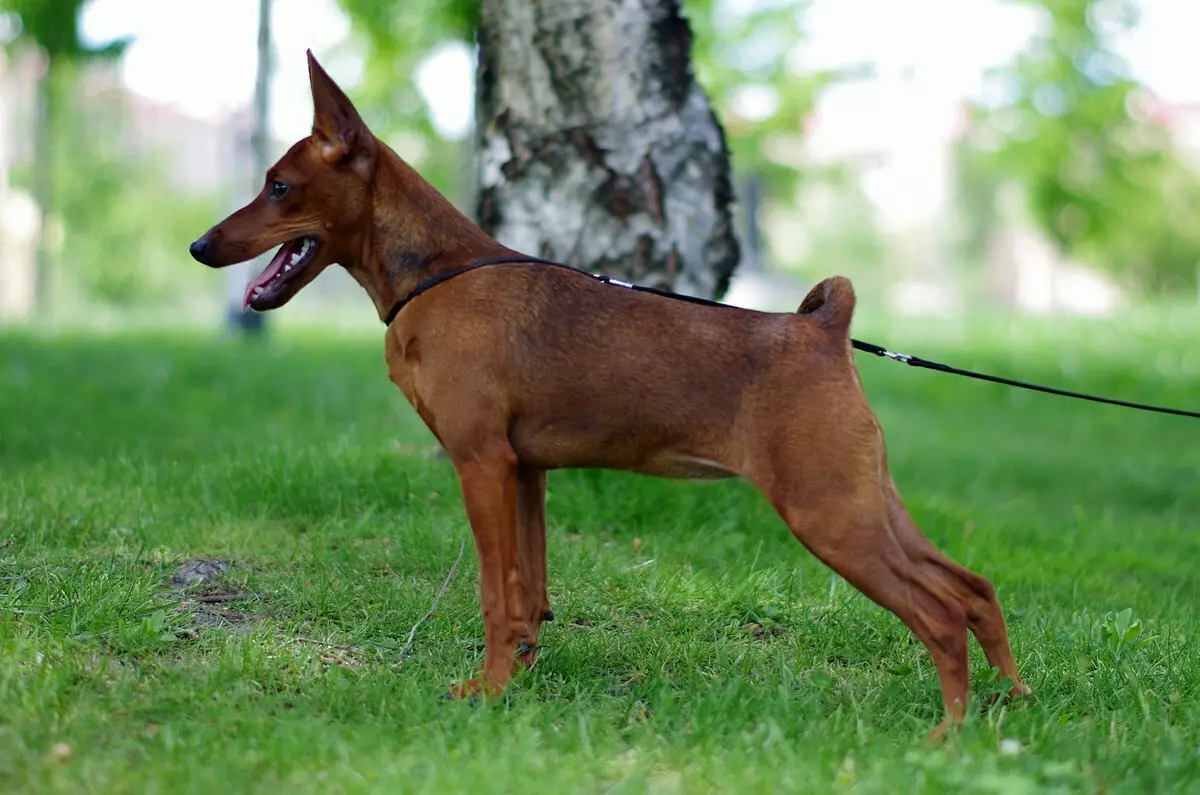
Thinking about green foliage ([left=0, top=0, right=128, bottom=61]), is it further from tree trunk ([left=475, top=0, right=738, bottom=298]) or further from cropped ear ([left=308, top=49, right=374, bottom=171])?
cropped ear ([left=308, top=49, right=374, bottom=171])

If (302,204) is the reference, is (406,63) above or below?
above

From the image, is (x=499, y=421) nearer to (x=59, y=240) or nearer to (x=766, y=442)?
(x=766, y=442)

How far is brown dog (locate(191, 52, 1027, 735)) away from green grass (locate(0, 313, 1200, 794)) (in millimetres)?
362

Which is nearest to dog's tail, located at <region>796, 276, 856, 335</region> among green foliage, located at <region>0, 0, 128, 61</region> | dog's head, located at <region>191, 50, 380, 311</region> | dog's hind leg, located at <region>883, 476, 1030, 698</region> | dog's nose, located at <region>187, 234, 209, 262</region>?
dog's hind leg, located at <region>883, 476, 1030, 698</region>

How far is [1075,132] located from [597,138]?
17.3 m

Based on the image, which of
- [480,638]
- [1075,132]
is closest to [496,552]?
Answer: [480,638]

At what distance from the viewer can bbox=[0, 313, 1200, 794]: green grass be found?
3.25 meters

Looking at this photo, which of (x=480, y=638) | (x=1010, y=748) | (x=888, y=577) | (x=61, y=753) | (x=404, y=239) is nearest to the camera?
(x=61, y=753)

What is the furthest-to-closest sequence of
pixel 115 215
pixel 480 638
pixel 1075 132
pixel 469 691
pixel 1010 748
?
pixel 115 215 → pixel 1075 132 → pixel 480 638 → pixel 469 691 → pixel 1010 748

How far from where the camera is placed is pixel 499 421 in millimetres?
3811

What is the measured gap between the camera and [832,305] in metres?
3.92

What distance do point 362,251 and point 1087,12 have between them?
19.3 meters

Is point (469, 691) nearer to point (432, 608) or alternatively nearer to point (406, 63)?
point (432, 608)

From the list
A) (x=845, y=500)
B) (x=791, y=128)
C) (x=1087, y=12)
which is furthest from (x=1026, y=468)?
(x=791, y=128)
